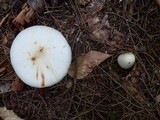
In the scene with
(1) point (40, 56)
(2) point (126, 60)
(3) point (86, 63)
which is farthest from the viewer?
(3) point (86, 63)

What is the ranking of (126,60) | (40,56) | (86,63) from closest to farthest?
(40,56), (126,60), (86,63)

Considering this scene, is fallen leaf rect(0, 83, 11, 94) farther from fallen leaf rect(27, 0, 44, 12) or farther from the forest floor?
fallen leaf rect(27, 0, 44, 12)

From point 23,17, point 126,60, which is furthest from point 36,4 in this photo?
point 126,60

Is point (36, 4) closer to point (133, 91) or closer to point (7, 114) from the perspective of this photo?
point (7, 114)

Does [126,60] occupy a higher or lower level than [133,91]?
higher

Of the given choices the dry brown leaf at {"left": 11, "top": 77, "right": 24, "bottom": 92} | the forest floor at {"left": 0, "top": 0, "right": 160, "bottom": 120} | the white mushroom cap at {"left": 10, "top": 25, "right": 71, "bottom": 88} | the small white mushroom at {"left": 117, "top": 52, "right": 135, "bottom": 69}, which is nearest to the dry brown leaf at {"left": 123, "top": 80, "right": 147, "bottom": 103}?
the forest floor at {"left": 0, "top": 0, "right": 160, "bottom": 120}

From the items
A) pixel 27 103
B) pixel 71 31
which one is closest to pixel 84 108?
pixel 27 103

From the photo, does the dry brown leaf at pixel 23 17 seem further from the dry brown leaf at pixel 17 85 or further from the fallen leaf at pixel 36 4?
the dry brown leaf at pixel 17 85
